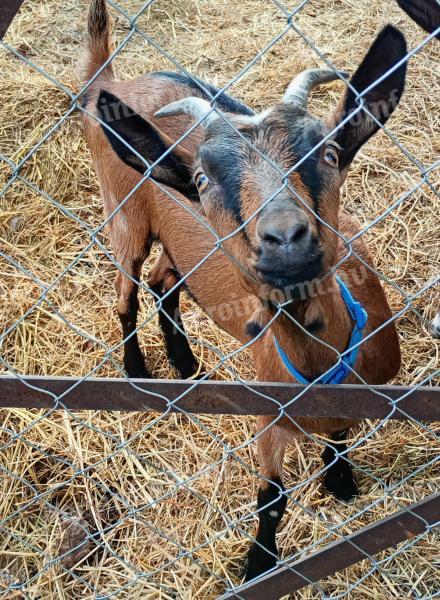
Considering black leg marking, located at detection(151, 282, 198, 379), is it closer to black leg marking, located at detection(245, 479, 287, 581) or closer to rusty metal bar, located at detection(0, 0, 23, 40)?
black leg marking, located at detection(245, 479, 287, 581)

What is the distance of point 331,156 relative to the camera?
2094mm

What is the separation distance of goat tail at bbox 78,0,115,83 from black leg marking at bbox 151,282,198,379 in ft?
3.88

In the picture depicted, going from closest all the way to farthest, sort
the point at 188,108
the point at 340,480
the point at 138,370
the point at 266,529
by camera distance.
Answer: the point at 188,108 → the point at 266,529 → the point at 340,480 → the point at 138,370

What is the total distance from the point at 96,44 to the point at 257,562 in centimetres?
263

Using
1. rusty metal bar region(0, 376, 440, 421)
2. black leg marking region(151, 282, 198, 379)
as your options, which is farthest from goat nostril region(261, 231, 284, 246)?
black leg marking region(151, 282, 198, 379)

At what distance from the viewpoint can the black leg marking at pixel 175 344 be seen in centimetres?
382

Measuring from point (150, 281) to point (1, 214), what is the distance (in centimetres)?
137

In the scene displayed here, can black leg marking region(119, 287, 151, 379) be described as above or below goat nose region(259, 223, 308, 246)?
below

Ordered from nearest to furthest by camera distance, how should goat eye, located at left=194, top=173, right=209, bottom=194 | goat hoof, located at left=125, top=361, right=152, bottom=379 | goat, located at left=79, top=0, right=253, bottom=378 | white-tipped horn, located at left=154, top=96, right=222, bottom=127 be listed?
goat eye, located at left=194, top=173, right=209, bottom=194
white-tipped horn, located at left=154, top=96, right=222, bottom=127
goat, located at left=79, top=0, right=253, bottom=378
goat hoof, located at left=125, top=361, right=152, bottom=379

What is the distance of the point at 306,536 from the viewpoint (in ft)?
10.1

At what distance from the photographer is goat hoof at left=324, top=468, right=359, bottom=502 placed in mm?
3125

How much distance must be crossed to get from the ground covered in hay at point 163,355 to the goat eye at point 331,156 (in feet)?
0.90

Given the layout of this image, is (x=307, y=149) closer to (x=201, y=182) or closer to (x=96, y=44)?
(x=201, y=182)

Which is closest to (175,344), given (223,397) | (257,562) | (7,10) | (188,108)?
(257,562)
